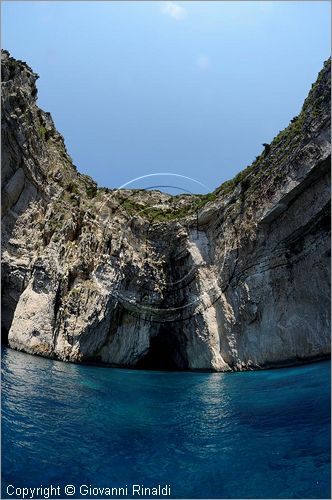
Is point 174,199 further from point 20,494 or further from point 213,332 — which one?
point 20,494

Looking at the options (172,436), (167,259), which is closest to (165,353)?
(167,259)

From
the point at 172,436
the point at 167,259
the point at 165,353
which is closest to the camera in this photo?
the point at 172,436

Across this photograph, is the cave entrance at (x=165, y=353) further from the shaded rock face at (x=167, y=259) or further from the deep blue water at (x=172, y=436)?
the deep blue water at (x=172, y=436)

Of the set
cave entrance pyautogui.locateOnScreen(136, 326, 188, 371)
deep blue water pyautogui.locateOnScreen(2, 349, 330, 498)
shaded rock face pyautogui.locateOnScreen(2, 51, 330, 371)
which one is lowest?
deep blue water pyautogui.locateOnScreen(2, 349, 330, 498)

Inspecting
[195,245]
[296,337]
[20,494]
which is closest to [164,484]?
[20,494]

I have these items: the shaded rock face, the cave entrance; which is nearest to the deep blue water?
the shaded rock face

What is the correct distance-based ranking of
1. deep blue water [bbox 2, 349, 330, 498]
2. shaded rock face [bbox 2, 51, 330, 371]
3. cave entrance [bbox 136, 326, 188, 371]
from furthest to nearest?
cave entrance [bbox 136, 326, 188, 371], shaded rock face [bbox 2, 51, 330, 371], deep blue water [bbox 2, 349, 330, 498]

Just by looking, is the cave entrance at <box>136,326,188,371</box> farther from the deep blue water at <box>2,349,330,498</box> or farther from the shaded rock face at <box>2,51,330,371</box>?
the deep blue water at <box>2,349,330,498</box>

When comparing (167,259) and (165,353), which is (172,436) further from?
(165,353)
